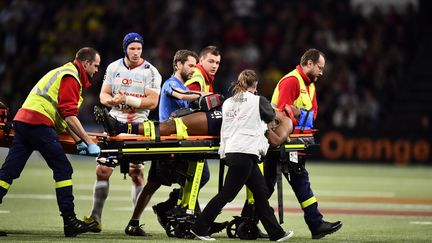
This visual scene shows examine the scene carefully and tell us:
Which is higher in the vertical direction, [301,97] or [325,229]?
[301,97]

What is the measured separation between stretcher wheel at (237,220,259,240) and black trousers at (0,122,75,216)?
6.38 ft

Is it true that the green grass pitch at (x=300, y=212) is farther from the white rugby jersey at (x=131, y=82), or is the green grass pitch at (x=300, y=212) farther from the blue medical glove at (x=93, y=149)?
the white rugby jersey at (x=131, y=82)

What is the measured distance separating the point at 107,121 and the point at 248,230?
2084 mm

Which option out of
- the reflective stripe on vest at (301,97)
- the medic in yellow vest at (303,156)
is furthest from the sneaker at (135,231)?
the reflective stripe on vest at (301,97)

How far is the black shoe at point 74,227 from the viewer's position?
435 inches

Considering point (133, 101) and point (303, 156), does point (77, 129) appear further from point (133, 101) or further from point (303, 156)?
point (303, 156)

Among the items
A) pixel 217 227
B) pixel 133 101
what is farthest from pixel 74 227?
pixel 133 101

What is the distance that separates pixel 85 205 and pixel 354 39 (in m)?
14.2

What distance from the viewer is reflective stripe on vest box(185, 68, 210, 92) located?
11.7 metres

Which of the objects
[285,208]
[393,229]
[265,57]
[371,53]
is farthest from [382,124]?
[393,229]

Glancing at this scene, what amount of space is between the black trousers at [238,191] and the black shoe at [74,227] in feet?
4.23

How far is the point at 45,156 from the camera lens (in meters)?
11.1

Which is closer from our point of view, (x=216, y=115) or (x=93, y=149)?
(x=93, y=149)

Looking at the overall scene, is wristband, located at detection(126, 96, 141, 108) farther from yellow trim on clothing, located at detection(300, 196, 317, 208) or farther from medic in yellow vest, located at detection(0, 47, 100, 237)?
yellow trim on clothing, located at detection(300, 196, 317, 208)
